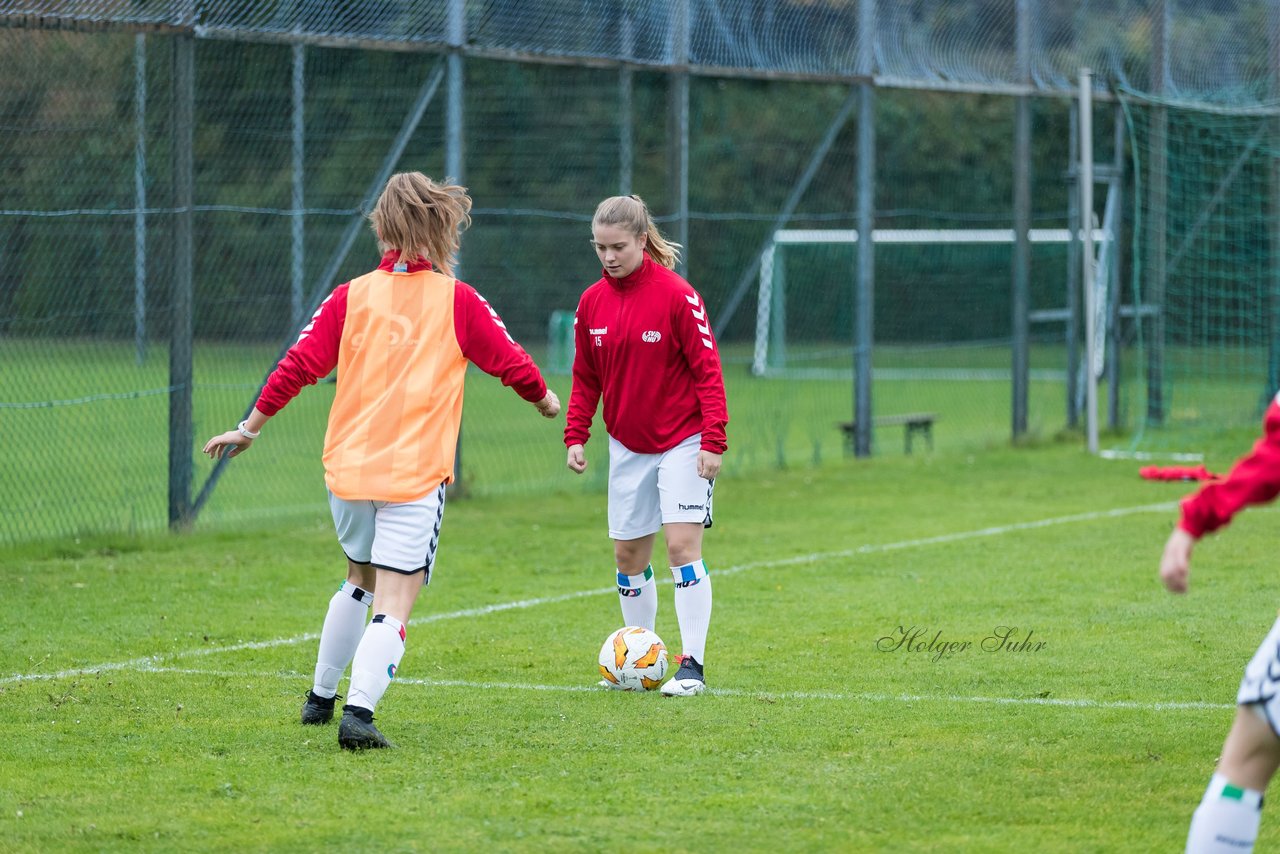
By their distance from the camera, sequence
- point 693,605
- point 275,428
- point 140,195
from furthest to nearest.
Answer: point 275,428 → point 140,195 → point 693,605

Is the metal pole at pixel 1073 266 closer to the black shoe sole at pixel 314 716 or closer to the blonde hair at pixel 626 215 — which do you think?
the blonde hair at pixel 626 215

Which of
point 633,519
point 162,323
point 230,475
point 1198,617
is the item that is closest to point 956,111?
point 230,475

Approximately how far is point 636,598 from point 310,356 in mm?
1826

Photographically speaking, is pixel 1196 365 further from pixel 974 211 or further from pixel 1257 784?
pixel 1257 784

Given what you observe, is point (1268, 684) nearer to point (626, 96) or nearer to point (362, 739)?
point (362, 739)

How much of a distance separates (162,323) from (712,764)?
7262 mm

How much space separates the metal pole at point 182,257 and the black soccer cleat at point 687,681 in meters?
5.19

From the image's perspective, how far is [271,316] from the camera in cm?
1391

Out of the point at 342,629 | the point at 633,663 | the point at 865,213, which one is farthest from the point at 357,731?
the point at 865,213

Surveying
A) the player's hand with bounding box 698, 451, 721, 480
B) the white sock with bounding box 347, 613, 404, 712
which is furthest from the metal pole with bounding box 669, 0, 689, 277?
the white sock with bounding box 347, 613, 404, 712

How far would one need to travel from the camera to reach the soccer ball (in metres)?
6.64

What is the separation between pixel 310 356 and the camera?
580cm

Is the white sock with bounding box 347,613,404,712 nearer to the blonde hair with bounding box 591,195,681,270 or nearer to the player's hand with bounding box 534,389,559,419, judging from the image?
the player's hand with bounding box 534,389,559,419

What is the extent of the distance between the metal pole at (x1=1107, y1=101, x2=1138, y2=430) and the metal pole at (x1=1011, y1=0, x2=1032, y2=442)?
994 millimetres
